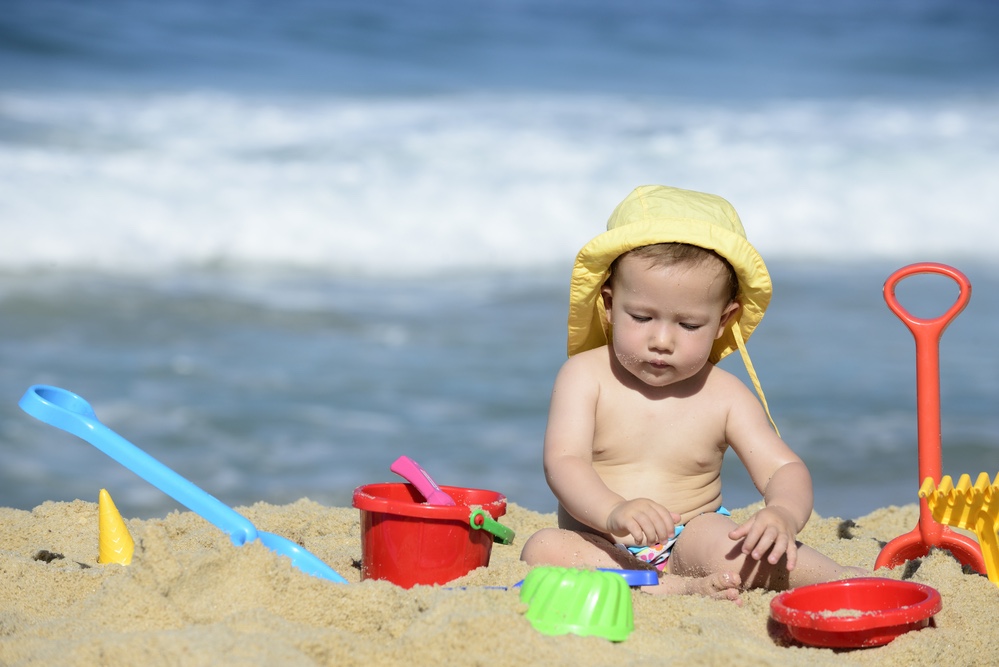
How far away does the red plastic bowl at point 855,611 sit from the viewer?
85.9 inches

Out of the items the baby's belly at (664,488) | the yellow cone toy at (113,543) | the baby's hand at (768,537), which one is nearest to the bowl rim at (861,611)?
the baby's hand at (768,537)

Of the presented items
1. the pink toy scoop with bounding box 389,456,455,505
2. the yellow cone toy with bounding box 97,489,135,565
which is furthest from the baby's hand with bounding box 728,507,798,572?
the yellow cone toy with bounding box 97,489,135,565

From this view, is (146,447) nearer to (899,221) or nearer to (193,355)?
(193,355)

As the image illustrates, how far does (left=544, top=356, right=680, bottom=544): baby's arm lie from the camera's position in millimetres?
2416

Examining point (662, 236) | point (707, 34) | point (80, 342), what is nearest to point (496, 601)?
point (662, 236)

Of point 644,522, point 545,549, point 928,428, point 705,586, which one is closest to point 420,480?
point 545,549

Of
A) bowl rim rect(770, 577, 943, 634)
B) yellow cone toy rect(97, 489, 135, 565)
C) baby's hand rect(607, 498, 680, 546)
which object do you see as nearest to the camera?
bowl rim rect(770, 577, 943, 634)

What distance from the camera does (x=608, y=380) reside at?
2900mm

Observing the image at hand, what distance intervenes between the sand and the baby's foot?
0.18ft

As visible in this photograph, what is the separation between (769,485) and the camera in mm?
2748

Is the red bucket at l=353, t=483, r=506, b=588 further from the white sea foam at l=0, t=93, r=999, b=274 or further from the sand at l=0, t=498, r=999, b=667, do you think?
the white sea foam at l=0, t=93, r=999, b=274

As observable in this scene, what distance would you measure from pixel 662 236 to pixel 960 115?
11843 mm

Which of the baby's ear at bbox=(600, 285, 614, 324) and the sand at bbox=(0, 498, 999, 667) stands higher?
the baby's ear at bbox=(600, 285, 614, 324)

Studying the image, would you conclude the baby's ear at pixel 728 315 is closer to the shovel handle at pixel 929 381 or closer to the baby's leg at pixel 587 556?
the shovel handle at pixel 929 381
